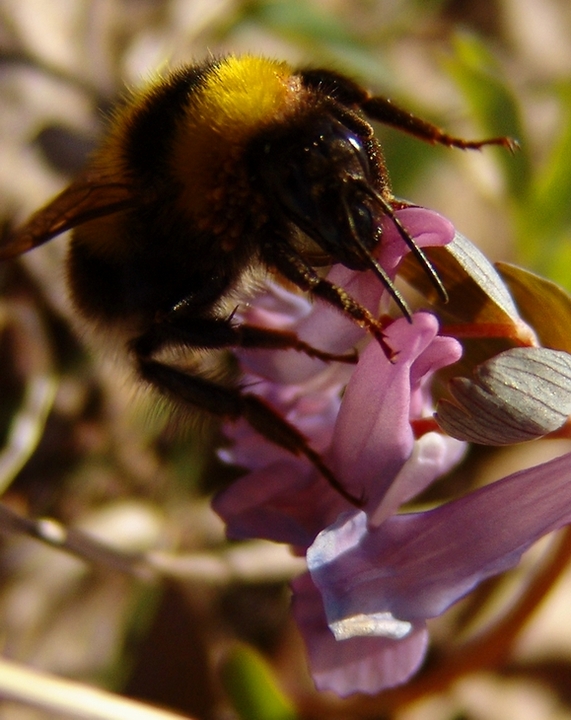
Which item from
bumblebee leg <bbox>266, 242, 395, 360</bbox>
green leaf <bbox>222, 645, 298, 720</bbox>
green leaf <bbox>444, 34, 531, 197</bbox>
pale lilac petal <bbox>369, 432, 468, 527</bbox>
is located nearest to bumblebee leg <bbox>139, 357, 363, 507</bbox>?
pale lilac petal <bbox>369, 432, 468, 527</bbox>

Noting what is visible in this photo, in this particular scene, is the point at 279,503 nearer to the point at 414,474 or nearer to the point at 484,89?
the point at 414,474

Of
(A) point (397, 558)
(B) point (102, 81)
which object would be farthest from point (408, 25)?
(A) point (397, 558)

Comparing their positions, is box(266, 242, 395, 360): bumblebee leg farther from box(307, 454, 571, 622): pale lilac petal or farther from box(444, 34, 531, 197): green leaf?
box(444, 34, 531, 197): green leaf

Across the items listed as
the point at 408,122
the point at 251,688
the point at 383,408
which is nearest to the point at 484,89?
the point at 408,122

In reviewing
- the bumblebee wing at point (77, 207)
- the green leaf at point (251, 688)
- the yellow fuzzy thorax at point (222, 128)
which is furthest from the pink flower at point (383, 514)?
the green leaf at point (251, 688)

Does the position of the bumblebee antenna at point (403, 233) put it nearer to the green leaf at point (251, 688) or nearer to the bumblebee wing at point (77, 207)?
the bumblebee wing at point (77, 207)

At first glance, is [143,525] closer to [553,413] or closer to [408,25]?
[553,413]
